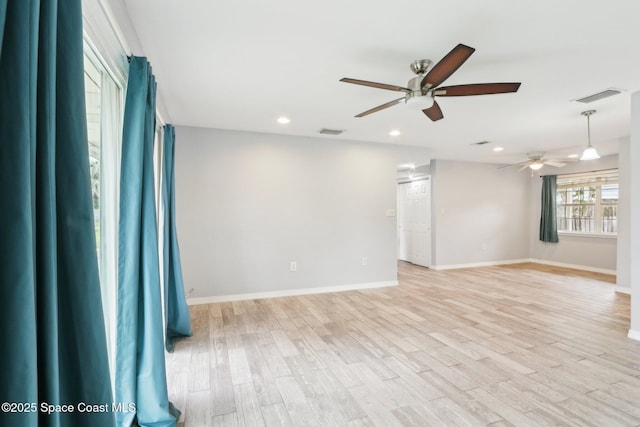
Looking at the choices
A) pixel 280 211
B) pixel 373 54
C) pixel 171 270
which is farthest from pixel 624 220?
pixel 171 270

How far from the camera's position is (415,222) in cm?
758

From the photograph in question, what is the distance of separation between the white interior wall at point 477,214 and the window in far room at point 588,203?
736 mm

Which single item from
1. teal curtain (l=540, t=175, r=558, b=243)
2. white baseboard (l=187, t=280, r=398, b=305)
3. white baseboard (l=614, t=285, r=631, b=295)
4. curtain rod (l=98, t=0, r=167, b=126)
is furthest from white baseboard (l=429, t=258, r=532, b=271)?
curtain rod (l=98, t=0, r=167, b=126)

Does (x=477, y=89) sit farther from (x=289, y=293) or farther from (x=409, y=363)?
(x=289, y=293)

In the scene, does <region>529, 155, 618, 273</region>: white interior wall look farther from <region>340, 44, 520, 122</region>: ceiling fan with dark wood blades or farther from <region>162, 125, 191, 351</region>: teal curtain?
<region>162, 125, 191, 351</region>: teal curtain

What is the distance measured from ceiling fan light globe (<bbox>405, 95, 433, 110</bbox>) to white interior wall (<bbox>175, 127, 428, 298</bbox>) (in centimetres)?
261

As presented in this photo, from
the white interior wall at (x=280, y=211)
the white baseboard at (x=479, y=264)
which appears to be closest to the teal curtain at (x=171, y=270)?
the white interior wall at (x=280, y=211)

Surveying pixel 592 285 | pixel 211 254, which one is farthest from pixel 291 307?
pixel 592 285

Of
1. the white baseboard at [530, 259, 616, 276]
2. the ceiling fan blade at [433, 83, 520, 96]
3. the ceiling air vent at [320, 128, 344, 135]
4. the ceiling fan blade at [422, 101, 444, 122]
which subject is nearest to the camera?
A: the ceiling fan blade at [433, 83, 520, 96]

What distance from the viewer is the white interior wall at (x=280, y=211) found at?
4.36 metres

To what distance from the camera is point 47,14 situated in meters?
0.61

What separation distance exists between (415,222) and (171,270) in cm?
584

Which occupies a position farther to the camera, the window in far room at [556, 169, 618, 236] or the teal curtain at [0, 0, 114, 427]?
the window in far room at [556, 169, 618, 236]

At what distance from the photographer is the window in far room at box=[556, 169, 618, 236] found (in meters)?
6.48
